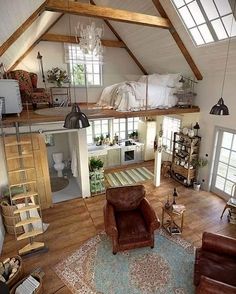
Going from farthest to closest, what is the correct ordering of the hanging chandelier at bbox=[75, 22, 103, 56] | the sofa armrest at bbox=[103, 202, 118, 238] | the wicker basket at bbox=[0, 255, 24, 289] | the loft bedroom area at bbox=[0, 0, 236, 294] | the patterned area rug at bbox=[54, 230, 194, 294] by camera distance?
the hanging chandelier at bbox=[75, 22, 103, 56]
the sofa armrest at bbox=[103, 202, 118, 238]
the loft bedroom area at bbox=[0, 0, 236, 294]
the patterned area rug at bbox=[54, 230, 194, 294]
the wicker basket at bbox=[0, 255, 24, 289]

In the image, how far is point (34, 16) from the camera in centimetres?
336

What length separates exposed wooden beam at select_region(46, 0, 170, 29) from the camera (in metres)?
3.48

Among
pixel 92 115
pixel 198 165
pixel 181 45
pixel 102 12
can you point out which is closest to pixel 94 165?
pixel 92 115

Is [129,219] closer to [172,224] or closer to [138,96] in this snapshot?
[172,224]

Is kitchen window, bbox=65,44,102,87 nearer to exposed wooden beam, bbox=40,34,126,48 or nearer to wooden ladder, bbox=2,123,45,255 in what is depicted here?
exposed wooden beam, bbox=40,34,126,48

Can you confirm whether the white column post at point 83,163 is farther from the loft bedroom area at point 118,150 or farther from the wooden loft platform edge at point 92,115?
the wooden loft platform edge at point 92,115

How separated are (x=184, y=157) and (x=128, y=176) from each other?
1971 millimetres

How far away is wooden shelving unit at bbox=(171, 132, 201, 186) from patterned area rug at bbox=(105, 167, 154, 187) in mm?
915

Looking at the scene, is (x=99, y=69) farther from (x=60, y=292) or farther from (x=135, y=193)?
(x=60, y=292)

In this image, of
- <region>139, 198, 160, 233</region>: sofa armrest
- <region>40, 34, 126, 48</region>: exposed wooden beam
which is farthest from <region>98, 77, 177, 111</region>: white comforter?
<region>139, 198, 160, 233</region>: sofa armrest

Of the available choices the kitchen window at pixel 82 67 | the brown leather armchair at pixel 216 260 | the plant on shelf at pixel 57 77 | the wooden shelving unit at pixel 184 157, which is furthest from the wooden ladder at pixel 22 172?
the wooden shelving unit at pixel 184 157

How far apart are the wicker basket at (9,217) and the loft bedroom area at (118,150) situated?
3 cm

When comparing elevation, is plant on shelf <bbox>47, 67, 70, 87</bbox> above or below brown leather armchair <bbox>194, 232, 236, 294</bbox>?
above

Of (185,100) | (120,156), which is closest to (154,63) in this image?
(185,100)
